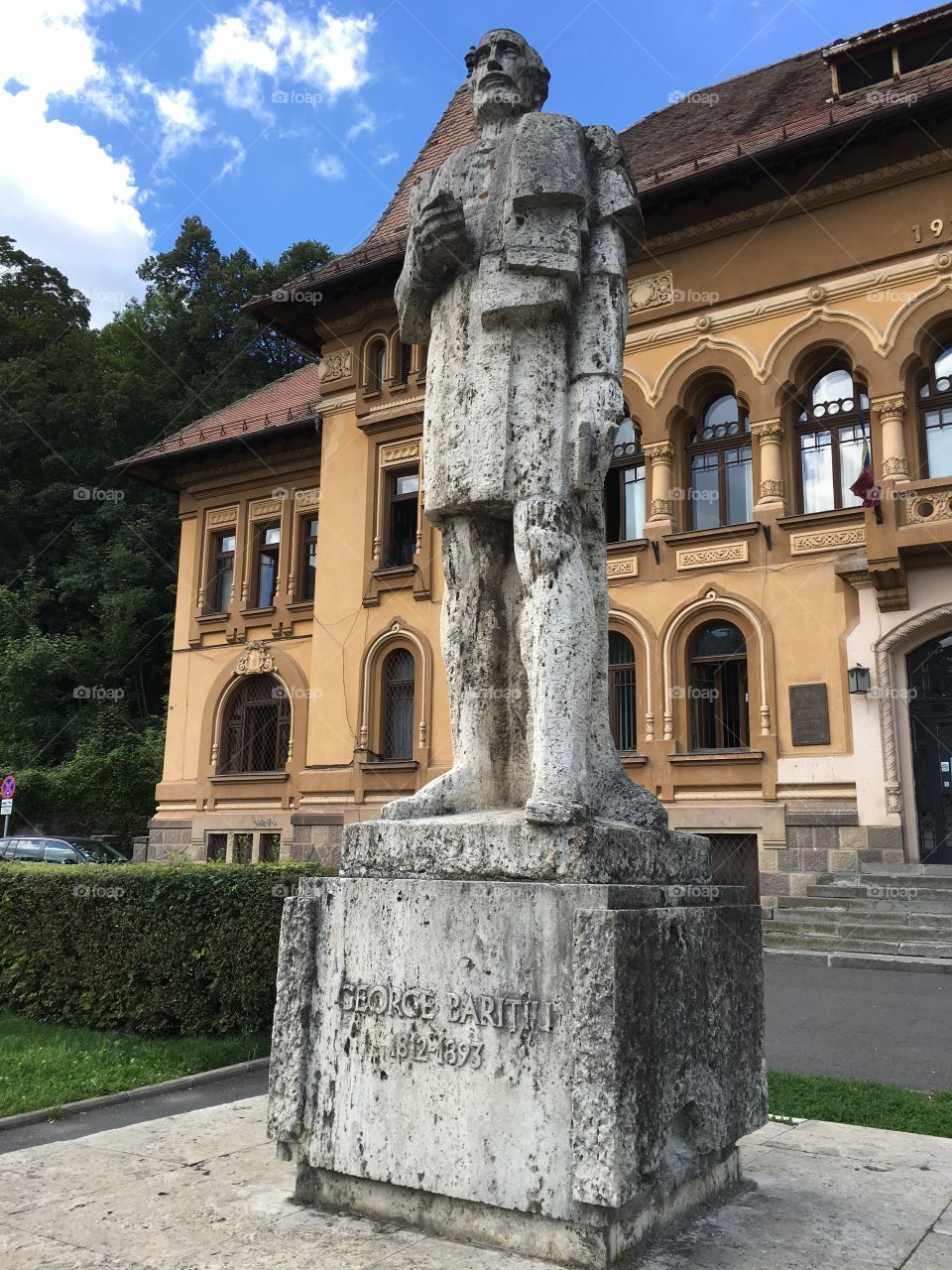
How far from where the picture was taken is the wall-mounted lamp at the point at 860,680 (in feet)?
52.2

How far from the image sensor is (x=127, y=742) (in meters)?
34.0

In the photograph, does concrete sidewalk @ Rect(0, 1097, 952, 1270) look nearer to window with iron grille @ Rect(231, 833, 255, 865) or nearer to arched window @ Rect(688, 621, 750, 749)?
arched window @ Rect(688, 621, 750, 749)

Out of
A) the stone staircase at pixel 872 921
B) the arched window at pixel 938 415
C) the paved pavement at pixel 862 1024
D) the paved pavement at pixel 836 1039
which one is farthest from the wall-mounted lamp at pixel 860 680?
the paved pavement at pixel 836 1039

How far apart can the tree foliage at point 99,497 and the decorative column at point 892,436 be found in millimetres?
23489

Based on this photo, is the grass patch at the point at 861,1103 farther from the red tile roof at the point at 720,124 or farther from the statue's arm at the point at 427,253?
the red tile roof at the point at 720,124

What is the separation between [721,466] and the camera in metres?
18.6

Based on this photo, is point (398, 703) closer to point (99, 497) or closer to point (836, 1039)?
point (836, 1039)

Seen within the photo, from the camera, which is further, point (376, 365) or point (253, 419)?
point (253, 419)

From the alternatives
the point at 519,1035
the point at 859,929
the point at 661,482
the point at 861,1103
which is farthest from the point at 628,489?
the point at 519,1035

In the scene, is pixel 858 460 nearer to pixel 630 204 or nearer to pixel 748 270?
pixel 748 270

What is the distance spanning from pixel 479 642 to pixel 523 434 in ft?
2.75

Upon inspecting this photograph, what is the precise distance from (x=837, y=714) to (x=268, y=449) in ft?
50.6

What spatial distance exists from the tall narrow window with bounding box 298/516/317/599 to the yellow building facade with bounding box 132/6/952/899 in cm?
115

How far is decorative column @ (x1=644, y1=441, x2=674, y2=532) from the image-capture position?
18.5 metres
